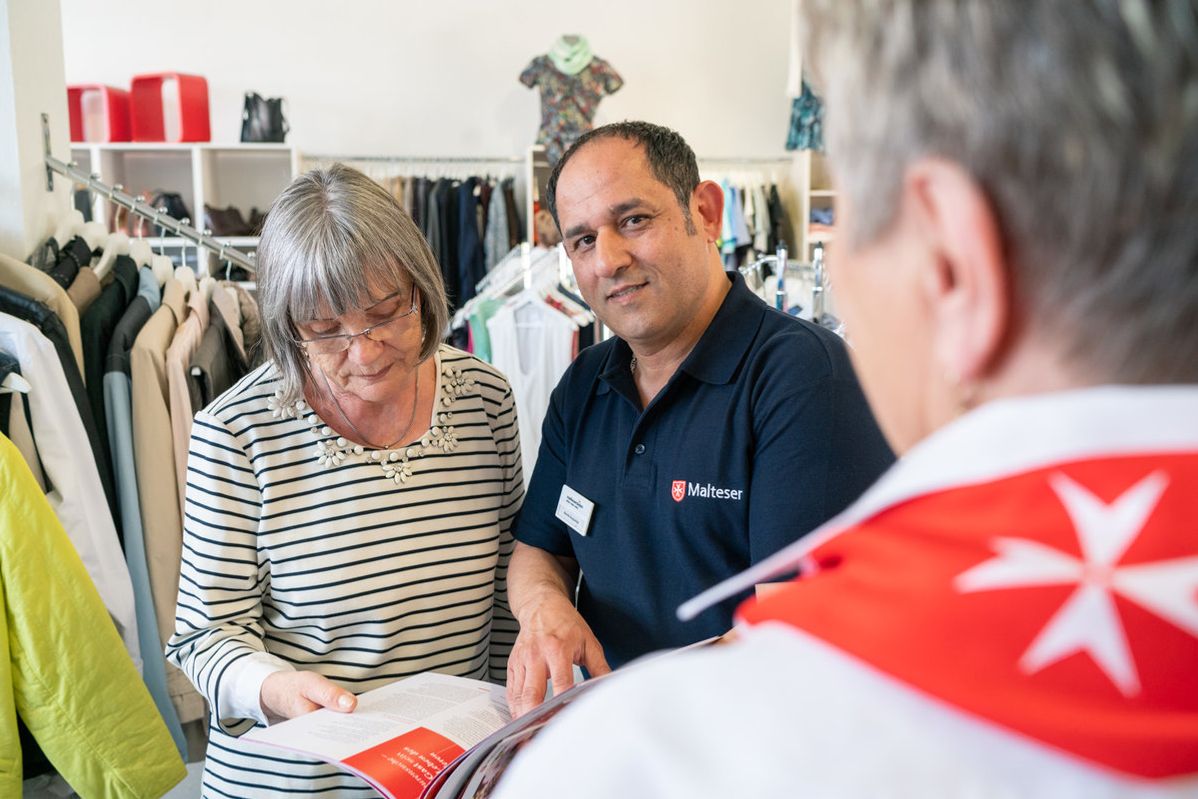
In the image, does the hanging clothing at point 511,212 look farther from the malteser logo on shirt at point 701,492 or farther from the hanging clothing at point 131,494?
the malteser logo on shirt at point 701,492

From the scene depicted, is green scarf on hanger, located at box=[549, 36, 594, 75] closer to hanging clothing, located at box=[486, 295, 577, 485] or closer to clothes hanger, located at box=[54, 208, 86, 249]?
hanging clothing, located at box=[486, 295, 577, 485]

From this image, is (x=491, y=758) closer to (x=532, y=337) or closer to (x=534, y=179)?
(x=532, y=337)

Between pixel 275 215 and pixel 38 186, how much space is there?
1.39 meters

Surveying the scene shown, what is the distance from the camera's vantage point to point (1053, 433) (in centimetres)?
38

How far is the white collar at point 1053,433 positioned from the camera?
0.38 m

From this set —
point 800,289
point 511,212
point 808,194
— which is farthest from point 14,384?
point 808,194

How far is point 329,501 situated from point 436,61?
5.99m

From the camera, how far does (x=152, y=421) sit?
2299 mm

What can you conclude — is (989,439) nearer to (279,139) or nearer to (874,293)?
(874,293)

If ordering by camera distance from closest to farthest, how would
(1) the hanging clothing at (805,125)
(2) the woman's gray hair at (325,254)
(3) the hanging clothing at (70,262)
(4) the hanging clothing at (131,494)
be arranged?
(2) the woman's gray hair at (325,254)
(4) the hanging clothing at (131,494)
(3) the hanging clothing at (70,262)
(1) the hanging clothing at (805,125)

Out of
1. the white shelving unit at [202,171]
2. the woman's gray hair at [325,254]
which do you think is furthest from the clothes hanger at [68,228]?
the white shelving unit at [202,171]

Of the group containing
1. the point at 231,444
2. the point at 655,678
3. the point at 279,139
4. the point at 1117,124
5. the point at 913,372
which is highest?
the point at 279,139

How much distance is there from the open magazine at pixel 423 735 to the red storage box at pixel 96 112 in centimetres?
580

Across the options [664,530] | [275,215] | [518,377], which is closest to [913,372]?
[664,530]
